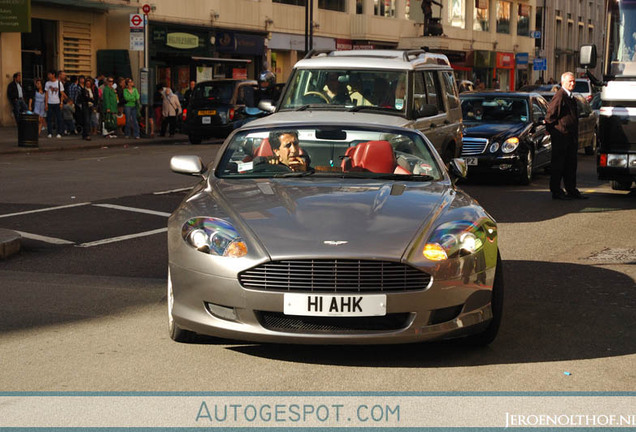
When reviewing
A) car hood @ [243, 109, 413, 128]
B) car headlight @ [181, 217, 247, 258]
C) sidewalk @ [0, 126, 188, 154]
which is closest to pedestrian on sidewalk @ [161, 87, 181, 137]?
sidewalk @ [0, 126, 188, 154]

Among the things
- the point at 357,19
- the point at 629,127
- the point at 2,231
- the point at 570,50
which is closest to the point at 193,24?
the point at 357,19

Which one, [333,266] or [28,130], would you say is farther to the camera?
[28,130]

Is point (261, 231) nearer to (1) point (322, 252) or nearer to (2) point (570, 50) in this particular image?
(1) point (322, 252)

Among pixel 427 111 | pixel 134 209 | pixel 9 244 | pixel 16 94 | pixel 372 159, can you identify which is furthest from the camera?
pixel 16 94

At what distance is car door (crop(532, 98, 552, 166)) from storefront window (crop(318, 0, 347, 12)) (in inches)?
1248

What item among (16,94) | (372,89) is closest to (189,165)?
(372,89)

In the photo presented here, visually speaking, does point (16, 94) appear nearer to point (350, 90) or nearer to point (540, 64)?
point (350, 90)

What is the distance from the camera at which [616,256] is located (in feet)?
33.4

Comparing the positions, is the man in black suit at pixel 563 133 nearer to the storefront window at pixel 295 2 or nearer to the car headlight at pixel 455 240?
the car headlight at pixel 455 240

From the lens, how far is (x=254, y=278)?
581 cm

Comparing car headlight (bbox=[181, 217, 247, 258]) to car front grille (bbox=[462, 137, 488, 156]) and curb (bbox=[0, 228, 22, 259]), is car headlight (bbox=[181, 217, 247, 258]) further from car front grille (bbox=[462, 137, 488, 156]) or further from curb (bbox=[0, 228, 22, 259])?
car front grille (bbox=[462, 137, 488, 156])

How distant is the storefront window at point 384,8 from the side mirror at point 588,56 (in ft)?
131

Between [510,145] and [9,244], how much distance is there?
9938 mm

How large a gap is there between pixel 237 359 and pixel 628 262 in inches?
196
